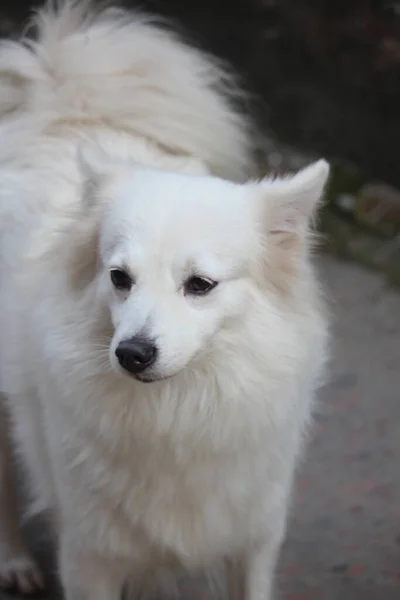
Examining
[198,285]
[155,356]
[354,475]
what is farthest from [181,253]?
[354,475]

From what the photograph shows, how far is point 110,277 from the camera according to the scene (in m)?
2.54

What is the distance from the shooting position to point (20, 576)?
3441 mm

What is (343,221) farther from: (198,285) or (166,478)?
(198,285)

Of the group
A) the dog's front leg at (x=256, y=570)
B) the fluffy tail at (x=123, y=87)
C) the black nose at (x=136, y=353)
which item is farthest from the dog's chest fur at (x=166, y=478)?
the fluffy tail at (x=123, y=87)

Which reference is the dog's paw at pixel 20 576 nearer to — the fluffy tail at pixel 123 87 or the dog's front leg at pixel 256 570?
the dog's front leg at pixel 256 570

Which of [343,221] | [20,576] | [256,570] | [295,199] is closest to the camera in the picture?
[295,199]

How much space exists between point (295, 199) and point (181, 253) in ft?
1.18

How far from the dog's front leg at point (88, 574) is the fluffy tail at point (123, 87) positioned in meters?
1.30

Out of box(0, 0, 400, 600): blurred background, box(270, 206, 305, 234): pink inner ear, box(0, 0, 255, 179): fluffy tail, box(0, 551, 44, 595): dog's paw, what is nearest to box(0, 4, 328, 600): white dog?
box(270, 206, 305, 234): pink inner ear

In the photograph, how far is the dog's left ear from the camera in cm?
263

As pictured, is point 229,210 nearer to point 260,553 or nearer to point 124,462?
point 124,462

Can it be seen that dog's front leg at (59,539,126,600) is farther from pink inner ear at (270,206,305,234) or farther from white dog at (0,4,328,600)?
pink inner ear at (270,206,305,234)

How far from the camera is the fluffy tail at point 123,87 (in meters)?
3.42

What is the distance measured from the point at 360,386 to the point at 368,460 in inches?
22.8
